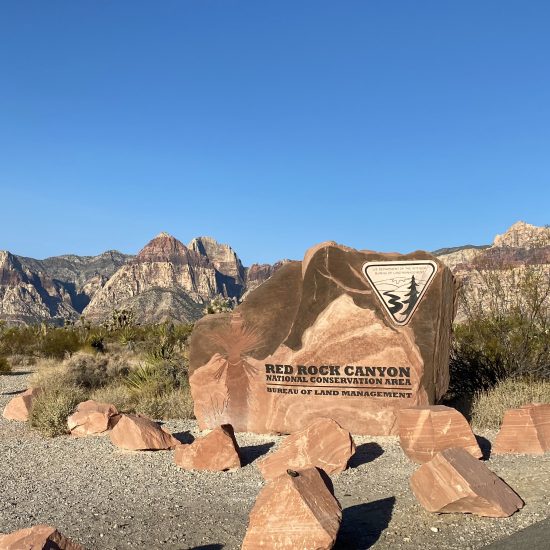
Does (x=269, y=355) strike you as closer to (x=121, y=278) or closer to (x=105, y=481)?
(x=105, y=481)

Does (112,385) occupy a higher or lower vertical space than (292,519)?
lower

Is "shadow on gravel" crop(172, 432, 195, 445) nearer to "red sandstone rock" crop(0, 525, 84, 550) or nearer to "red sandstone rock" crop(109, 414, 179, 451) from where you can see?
"red sandstone rock" crop(109, 414, 179, 451)

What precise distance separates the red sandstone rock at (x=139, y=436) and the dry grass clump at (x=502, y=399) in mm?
5258

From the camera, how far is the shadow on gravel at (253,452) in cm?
883

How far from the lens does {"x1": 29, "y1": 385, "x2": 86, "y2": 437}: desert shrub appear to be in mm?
10625

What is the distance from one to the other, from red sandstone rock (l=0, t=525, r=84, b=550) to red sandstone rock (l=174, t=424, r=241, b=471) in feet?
12.7

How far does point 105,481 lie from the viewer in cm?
777

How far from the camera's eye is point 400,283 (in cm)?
1043

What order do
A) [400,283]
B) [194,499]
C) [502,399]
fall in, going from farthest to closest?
[502,399] < [400,283] < [194,499]

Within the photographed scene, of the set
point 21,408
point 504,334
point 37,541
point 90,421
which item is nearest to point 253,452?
point 90,421

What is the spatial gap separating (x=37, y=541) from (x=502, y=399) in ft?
29.6

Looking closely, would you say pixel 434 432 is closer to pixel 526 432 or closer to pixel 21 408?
pixel 526 432

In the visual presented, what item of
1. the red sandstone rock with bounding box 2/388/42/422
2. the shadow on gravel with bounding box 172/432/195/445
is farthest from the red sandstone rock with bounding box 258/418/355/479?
the red sandstone rock with bounding box 2/388/42/422

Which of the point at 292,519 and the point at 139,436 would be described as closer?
the point at 292,519
